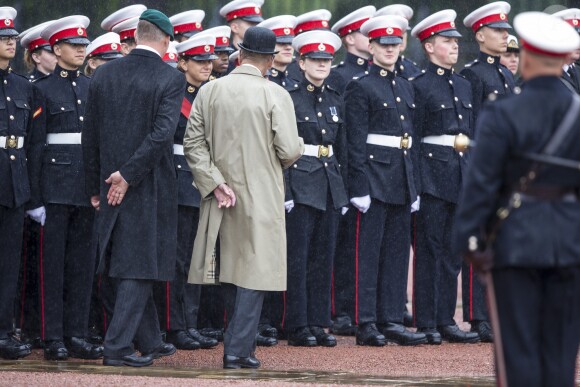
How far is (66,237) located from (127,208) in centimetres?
111

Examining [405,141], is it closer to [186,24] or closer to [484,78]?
[484,78]

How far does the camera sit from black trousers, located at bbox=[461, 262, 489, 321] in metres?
10.9

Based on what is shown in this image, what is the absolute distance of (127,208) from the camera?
338 inches

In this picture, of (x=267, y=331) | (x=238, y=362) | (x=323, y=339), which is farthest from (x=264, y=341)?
(x=238, y=362)

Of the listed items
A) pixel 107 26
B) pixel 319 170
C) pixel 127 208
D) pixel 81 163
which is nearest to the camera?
pixel 127 208

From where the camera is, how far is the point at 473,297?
35.8 ft

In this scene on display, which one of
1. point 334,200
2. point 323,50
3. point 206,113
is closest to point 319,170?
point 334,200

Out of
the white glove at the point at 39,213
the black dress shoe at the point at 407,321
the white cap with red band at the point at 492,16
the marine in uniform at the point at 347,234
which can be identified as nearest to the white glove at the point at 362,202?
the marine in uniform at the point at 347,234

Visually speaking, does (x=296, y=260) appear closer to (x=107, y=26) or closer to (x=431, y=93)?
(x=431, y=93)

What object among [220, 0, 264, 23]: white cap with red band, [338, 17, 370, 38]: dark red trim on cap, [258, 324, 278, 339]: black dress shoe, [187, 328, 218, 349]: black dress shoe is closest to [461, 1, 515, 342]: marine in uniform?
[338, 17, 370, 38]: dark red trim on cap

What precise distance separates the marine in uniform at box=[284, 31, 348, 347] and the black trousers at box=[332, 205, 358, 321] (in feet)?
0.75

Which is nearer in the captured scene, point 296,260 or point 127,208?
point 127,208

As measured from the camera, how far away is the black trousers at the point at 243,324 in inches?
334

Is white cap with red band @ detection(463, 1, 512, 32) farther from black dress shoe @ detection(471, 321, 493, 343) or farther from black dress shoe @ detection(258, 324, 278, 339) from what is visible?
black dress shoe @ detection(258, 324, 278, 339)
